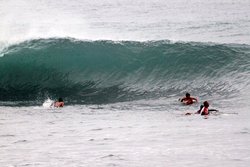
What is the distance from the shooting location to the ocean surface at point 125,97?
12.8 meters

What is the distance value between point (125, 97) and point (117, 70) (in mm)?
4009

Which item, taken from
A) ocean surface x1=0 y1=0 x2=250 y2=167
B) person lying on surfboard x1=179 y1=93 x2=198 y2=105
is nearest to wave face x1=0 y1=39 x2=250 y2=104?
ocean surface x1=0 y1=0 x2=250 y2=167

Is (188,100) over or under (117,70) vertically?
under

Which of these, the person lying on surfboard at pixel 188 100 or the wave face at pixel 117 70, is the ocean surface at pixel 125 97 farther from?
the person lying on surfboard at pixel 188 100

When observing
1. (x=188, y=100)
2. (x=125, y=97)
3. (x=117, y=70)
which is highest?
(x=117, y=70)

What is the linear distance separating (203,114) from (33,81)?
1094 cm

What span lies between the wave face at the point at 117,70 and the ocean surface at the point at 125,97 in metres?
0.05

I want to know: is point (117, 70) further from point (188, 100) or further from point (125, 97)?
point (188, 100)

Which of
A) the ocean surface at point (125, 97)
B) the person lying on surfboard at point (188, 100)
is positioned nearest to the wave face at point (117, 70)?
the ocean surface at point (125, 97)

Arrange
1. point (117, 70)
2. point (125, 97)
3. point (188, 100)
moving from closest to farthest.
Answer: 1. point (188, 100)
2. point (125, 97)
3. point (117, 70)

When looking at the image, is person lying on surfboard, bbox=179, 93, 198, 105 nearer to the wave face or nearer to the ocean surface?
the ocean surface

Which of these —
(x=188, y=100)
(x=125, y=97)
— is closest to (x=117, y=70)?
(x=125, y=97)

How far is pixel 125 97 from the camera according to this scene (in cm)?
2377

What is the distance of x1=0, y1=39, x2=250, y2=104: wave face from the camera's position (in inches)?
962
